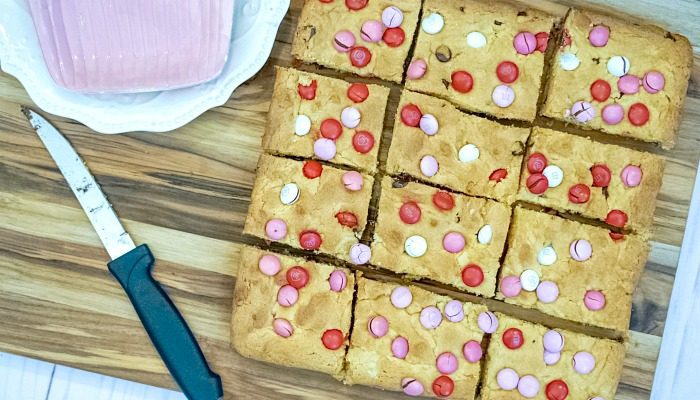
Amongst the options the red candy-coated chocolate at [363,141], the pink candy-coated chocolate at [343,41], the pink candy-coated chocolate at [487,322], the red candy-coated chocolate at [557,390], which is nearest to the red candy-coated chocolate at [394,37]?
the pink candy-coated chocolate at [343,41]

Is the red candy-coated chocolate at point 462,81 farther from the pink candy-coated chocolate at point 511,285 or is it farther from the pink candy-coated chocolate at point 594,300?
the pink candy-coated chocolate at point 594,300

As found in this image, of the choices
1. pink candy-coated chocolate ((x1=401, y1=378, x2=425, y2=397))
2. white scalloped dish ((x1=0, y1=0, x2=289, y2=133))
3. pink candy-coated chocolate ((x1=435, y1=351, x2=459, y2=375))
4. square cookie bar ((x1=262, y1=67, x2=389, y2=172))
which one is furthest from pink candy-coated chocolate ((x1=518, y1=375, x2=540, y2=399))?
white scalloped dish ((x1=0, y1=0, x2=289, y2=133))

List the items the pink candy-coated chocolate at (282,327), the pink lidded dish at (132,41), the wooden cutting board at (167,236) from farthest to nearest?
the wooden cutting board at (167,236) → the pink candy-coated chocolate at (282,327) → the pink lidded dish at (132,41)

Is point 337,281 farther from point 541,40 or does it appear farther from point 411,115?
point 541,40

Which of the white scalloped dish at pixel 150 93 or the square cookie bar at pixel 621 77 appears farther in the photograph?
the square cookie bar at pixel 621 77

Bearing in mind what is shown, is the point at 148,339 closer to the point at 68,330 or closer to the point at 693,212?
the point at 68,330

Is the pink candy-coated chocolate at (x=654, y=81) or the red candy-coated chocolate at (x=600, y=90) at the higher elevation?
the pink candy-coated chocolate at (x=654, y=81)

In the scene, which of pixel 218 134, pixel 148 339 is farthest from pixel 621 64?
pixel 148 339
